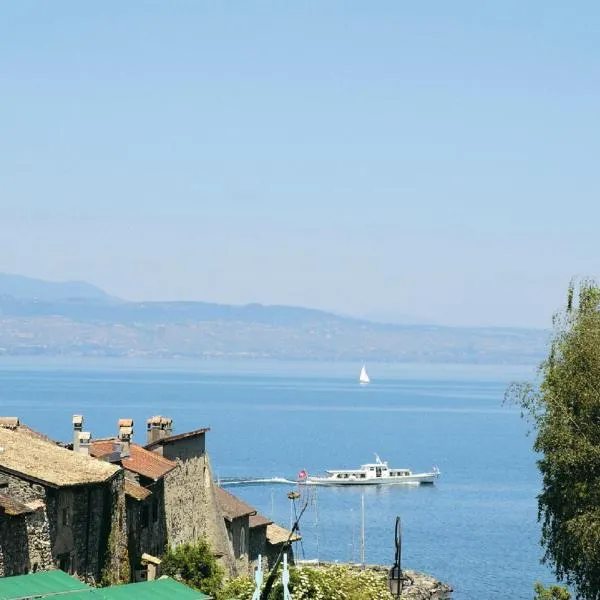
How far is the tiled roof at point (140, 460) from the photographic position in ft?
152

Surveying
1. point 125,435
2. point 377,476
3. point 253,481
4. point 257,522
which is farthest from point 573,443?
point 377,476

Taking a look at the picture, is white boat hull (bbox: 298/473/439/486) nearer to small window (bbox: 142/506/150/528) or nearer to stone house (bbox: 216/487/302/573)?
stone house (bbox: 216/487/302/573)

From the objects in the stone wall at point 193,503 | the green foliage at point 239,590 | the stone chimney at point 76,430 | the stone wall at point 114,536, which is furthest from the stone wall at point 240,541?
the stone wall at point 114,536

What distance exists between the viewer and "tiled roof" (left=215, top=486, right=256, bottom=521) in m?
58.8

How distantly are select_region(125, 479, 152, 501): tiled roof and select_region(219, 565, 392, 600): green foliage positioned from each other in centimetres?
425

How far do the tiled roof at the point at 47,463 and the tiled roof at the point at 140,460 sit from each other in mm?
4179

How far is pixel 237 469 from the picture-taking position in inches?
7470

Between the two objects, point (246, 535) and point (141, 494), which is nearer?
point (141, 494)

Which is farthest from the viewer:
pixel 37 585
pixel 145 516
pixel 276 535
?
pixel 276 535

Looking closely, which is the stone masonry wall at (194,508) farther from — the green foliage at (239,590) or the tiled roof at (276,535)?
the tiled roof at (276,535)

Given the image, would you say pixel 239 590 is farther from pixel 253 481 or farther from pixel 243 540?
pixel 253 481

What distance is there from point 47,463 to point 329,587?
8575 millimetres

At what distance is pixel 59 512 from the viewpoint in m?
37.4

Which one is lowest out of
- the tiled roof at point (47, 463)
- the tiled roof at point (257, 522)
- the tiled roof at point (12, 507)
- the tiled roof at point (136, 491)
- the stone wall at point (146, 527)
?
the tiled roof at point (257, 522)
